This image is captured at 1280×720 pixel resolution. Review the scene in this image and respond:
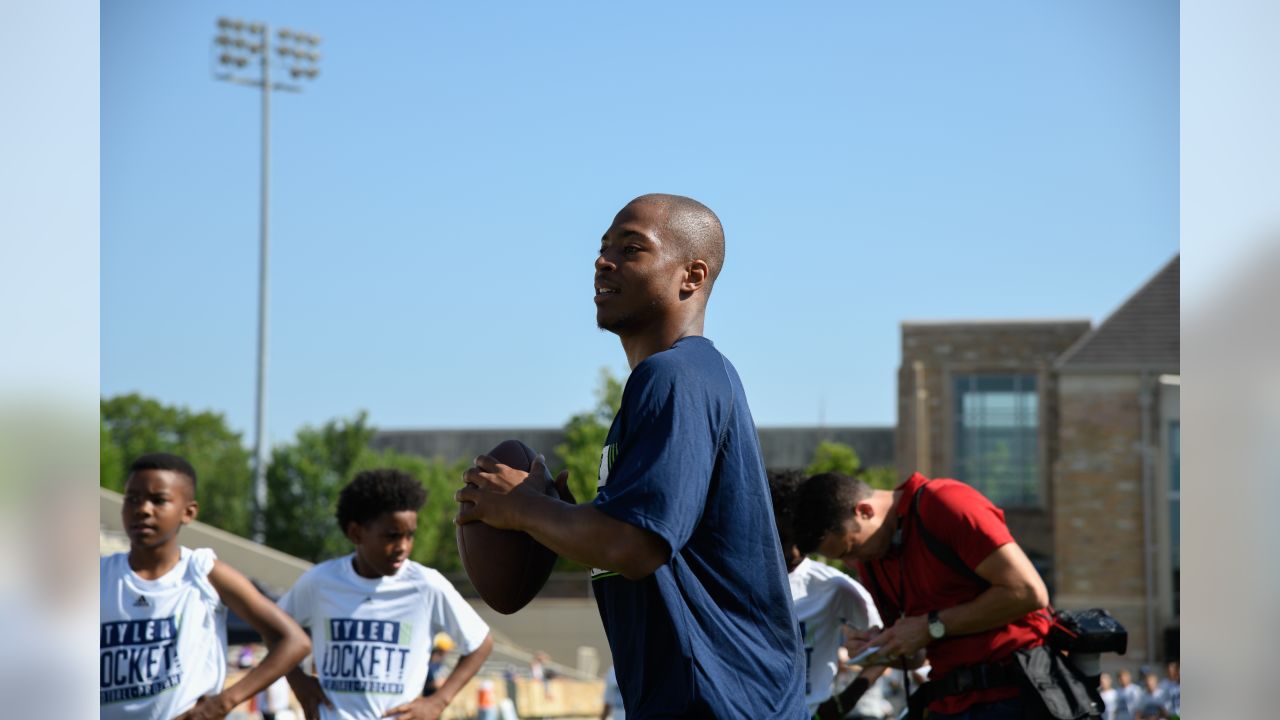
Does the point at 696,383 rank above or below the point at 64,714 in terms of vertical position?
above

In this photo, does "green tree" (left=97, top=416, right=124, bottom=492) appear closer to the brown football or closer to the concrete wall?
the concrete wall

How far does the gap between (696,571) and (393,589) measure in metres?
4.68

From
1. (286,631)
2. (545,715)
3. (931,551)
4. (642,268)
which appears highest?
(642,268)

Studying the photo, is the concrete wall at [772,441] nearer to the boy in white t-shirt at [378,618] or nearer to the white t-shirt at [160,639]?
the boy in white t-shirt at [378,618]

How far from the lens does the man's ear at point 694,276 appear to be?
10.8ft

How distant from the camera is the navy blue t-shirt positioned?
290 cm

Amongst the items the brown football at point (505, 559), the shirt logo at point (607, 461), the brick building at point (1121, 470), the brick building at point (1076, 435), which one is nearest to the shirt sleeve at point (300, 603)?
the brown football at point (505, 559)

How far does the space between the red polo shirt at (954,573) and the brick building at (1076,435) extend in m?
30.4

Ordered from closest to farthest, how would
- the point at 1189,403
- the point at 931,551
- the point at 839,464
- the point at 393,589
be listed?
the point at 1189,403, the point at 931,551, the point at 393,589, the point at 839,464

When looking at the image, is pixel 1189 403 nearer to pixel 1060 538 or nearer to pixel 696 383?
pixel 696 383

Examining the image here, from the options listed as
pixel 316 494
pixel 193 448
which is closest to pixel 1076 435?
pixel 316 494

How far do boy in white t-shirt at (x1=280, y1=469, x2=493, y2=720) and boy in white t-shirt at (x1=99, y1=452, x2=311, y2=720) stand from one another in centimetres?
62

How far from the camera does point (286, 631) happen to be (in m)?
6.62

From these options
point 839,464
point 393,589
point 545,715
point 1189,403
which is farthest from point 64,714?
point 839,464
